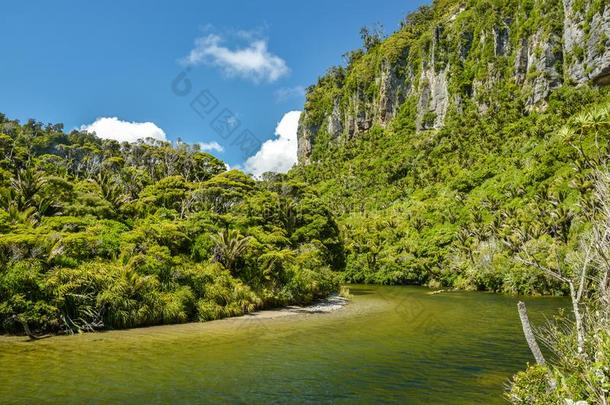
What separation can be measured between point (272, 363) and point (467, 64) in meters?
140

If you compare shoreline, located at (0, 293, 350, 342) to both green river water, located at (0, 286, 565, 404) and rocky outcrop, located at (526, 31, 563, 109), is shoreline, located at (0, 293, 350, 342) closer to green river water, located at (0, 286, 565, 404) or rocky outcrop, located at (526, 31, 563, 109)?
green river water, located at (0, 286, 565, 404)

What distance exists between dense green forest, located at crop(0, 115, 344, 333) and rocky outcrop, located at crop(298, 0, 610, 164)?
80.2 meters

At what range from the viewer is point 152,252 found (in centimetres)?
3016

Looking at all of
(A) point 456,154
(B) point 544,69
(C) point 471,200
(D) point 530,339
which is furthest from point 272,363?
(B) point 544,69

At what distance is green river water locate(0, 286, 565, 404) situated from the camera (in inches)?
580

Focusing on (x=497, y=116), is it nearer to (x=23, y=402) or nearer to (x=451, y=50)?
(x=451, y=50)

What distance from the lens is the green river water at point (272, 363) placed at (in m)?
14.7

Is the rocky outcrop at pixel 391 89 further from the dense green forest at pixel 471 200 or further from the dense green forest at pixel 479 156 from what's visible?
the dense green forest at pixel 471 200

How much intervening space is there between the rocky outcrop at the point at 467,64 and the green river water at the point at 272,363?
94.5 metres

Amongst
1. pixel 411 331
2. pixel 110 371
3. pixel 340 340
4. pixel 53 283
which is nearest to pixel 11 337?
pixel 53 283

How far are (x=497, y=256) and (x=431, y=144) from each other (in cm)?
7154

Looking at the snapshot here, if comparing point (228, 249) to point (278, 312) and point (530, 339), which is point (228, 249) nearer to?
point (278, 312)

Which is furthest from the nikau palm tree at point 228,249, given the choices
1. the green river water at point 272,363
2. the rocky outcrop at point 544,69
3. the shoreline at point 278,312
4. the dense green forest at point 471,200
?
the rocky outcrop at point 544,69

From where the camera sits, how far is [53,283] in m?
23.9
